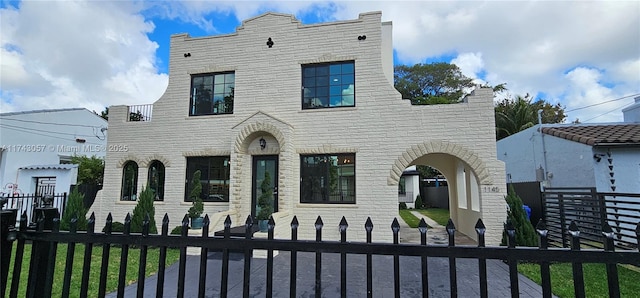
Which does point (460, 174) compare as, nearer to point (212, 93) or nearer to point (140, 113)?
point (212, 93)

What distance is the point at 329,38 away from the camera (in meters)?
9.49

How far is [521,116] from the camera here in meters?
20.9

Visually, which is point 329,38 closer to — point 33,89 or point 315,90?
point 315,90

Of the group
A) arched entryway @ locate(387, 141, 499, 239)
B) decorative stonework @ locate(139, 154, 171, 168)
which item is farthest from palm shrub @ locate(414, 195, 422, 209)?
decorative stonework @ locate(139, 154, 171, 168)

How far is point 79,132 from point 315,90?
52.2ft

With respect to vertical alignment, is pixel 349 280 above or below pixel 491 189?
below

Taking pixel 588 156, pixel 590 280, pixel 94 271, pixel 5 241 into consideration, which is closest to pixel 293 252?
pixel 5 241

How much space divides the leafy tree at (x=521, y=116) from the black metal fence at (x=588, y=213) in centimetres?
1435

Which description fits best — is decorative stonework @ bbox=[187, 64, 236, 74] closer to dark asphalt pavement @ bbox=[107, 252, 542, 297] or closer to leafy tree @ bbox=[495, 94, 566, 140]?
dark asphalt pavement @ bbox=[107, 252, 542, 297]

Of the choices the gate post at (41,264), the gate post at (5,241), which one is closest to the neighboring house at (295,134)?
the gate post at (41,264)

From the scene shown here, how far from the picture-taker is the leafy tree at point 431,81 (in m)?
28.7

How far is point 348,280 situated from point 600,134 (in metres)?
9.43

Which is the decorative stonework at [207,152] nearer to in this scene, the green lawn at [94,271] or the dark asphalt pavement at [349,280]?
the green lawn at [94,271]

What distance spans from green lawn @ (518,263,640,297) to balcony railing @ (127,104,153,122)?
471 inches
